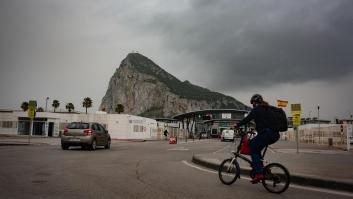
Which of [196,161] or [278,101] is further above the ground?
[278,101]

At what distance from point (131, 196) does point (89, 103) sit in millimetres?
110680

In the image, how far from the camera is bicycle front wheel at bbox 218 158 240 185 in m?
7.75

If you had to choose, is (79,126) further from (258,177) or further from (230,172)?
(258,177)

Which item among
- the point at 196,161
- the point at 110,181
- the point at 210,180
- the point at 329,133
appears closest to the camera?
the point at 110,181

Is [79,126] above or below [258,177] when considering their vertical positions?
above

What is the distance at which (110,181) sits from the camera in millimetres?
7922

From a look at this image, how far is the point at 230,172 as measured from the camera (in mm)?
7859

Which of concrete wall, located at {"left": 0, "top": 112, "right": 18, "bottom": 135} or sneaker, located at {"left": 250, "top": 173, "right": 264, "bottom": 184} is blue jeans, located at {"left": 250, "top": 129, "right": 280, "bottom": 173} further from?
concrete wall, located at {"left": 0, "top": 112, "right": 18, "bottom": 135}

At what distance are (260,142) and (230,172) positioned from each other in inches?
41.0

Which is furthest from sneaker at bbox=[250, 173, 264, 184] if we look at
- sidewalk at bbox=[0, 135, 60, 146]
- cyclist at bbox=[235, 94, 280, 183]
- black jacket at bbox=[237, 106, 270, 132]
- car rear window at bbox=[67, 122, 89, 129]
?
sidewalk at bbox=[0, 135, 60, 146]

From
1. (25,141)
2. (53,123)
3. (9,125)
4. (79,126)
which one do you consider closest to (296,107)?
(79,126)

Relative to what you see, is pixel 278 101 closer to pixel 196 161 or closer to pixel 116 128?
pixel 196 161

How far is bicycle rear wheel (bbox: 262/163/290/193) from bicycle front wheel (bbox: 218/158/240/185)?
759 millimetres

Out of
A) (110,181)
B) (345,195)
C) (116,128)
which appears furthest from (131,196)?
(116,128)
